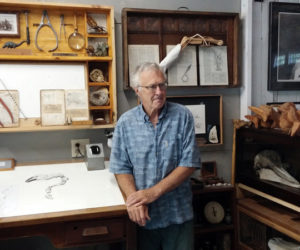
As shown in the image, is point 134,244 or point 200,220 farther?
point 200,220

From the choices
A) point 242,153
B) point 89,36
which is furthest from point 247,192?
point 89,36

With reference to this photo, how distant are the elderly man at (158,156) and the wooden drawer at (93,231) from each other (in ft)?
0.56

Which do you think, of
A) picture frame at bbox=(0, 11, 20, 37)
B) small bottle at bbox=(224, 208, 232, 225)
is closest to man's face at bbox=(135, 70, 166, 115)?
picture frame at bbox=(0, 11, 20, 37)

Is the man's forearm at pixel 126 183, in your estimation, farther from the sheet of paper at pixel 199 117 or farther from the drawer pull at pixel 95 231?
the sheet of paper at pixel 199 117

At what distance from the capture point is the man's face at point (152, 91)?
1584 millimetres

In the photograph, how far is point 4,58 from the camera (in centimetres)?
191

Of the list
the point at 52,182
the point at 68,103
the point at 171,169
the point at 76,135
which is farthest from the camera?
the point at 76,135

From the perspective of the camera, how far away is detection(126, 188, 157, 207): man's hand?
1.44 metres

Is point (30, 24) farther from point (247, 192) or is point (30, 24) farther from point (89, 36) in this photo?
point (247, 192)

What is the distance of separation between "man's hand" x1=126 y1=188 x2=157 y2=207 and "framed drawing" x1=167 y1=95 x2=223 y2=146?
988 mm

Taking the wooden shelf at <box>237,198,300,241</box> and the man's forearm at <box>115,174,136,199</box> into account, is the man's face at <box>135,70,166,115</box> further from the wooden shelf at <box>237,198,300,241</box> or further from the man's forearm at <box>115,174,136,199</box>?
the wooden shelf at <box>237,198,300,241</box>

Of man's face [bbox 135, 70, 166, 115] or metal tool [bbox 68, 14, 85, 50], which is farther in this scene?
metal tool [bbox 68, 14, 85, 50]

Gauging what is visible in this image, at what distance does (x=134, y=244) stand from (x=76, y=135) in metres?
1.01

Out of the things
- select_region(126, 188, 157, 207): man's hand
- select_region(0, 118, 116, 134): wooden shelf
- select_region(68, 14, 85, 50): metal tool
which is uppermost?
select_region(68, 14, 85, 50): metal tool
